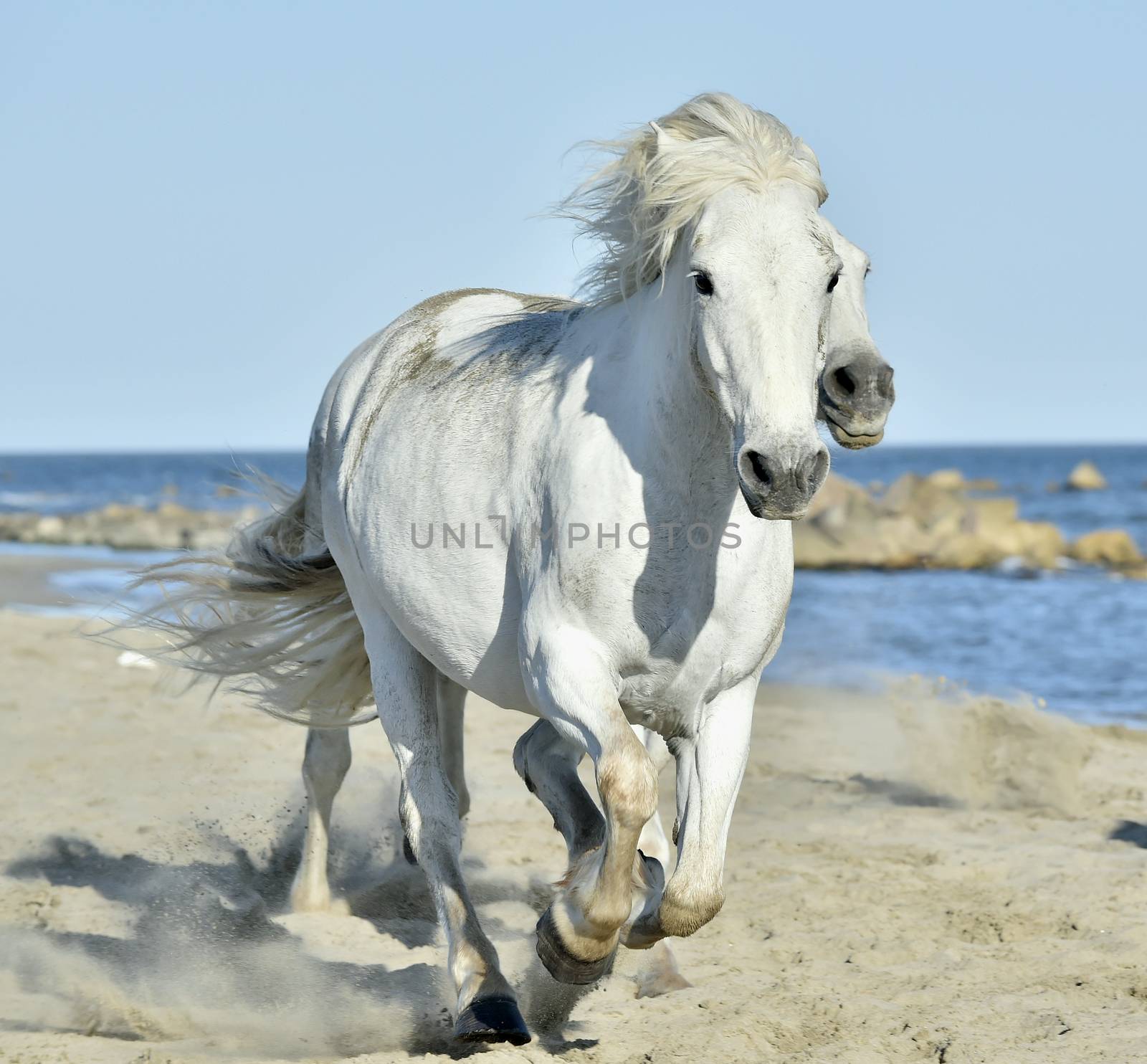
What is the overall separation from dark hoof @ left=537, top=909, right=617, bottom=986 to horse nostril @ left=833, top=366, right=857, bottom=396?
1.35 meters

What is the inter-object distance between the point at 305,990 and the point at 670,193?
2598 millimetres

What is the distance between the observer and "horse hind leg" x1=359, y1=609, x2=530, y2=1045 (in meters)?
3.40

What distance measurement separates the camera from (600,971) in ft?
10.3

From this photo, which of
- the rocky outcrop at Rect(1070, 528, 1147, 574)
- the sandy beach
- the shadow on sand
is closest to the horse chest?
the sandy beach

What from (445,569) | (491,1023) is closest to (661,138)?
(445,569)

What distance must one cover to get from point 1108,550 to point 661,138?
73.4 ft

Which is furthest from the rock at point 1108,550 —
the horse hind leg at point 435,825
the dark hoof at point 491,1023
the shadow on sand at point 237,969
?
the dark hoof at point 491,1023

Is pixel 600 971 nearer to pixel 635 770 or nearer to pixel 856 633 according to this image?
pixel 635 770

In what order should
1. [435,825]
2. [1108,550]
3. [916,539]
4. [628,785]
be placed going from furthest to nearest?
[916,539] → [1108,550] → [435,825] → [628,785]

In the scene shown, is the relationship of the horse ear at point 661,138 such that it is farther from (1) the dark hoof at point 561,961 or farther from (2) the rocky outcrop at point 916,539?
(2) the rocky outcrop at point 916,539

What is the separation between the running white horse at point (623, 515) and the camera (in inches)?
105

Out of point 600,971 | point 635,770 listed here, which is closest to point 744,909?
point 600,971

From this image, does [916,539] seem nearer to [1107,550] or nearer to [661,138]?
[1107,550]

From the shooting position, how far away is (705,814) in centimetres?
318
